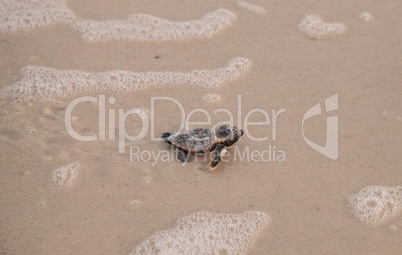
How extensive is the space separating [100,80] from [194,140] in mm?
1279

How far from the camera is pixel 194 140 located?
343cm

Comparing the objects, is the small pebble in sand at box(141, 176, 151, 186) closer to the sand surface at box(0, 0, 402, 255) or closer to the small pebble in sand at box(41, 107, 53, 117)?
the sand surface at box(0, 0, 402, 255)

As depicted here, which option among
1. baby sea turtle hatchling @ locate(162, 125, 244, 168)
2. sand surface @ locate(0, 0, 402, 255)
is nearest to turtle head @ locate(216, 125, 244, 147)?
baby sea turtle hatchling @ locate(162, 125, 244, 168)

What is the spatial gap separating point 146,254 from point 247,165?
3.74 ft

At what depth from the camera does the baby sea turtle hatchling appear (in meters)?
3.43

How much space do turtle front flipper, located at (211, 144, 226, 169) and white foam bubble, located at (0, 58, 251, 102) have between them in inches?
32.4

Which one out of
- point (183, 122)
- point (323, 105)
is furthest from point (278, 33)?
point (183, 122)

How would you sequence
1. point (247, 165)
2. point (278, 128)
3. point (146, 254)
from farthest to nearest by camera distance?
point (278, 128), point (247, 165), point (146, 254)

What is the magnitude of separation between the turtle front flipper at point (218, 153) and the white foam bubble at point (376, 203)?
1.09 m

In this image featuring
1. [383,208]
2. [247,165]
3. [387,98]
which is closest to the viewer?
[383,208]

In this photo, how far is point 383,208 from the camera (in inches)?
127

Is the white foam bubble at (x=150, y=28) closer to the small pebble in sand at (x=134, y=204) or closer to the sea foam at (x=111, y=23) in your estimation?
the sea foam at (x=111, y=23)

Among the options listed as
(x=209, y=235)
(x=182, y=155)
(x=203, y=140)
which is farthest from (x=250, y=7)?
(x=209, y=235)

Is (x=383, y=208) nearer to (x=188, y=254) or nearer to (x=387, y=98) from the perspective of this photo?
(x=387, y=98)
